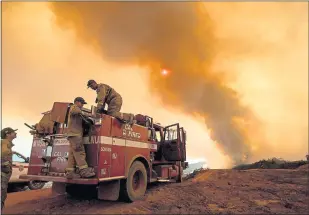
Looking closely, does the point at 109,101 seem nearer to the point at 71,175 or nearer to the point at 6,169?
the point at 71,175

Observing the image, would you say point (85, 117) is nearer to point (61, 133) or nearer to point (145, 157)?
point (61, 133)

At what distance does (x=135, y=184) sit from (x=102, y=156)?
6.24ft

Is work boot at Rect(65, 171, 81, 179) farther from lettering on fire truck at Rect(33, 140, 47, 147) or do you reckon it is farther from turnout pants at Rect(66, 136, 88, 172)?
lettering on fire truck at Rect(33, 140, 47, 147)

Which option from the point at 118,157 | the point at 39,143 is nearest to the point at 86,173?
the point at 118,157

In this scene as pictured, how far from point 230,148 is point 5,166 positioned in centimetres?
2428

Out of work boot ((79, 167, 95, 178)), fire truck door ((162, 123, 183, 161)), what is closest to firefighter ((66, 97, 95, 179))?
work boot ((79, 167, 95, 178))

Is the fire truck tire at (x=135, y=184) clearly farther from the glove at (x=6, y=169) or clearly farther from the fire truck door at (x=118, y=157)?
the glove at (x=6, y=169)

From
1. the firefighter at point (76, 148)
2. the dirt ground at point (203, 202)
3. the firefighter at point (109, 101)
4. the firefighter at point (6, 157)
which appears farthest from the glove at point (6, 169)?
the firefighter at point (109, 101)

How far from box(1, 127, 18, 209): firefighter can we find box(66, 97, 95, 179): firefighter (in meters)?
1.34

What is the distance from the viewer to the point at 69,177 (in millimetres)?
5270

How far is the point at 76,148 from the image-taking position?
5.45 meters

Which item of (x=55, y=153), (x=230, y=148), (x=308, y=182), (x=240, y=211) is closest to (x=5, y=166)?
(x=55, y=153)

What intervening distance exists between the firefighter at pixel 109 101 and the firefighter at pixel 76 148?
0.80m

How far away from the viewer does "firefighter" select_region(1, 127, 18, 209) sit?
5289 millimetres
